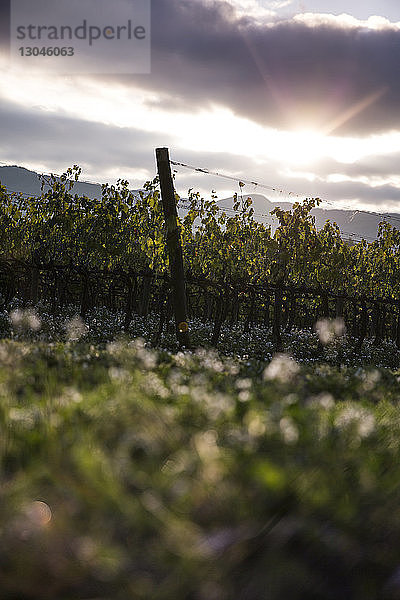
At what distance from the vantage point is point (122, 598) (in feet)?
5.50

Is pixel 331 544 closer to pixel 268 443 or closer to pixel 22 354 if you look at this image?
→ pixel 268 443

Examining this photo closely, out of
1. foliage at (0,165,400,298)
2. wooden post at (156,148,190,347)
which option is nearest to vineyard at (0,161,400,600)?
wooden post at (156,148,190,347)

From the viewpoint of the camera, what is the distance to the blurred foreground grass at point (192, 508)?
1737 mm

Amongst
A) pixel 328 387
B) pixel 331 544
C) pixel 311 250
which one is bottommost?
pixel 328 387

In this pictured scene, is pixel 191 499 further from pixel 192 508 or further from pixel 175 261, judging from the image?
pixel 175 261

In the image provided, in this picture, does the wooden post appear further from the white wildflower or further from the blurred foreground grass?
the blurred foreground grass

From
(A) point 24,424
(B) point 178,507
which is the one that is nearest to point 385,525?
(B) point 178,507

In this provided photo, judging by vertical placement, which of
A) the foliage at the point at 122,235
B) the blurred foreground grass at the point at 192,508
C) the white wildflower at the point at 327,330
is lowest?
the white wildflower at the point at 327,330

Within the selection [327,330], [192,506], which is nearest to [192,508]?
[192,506]

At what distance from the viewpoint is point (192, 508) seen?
6.46 ft

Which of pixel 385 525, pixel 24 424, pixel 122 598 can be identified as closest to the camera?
pixel 122 598

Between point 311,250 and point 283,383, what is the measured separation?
21.0 meters

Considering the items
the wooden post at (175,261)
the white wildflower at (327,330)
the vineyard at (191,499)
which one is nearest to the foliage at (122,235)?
the white wildflower at (327,330)

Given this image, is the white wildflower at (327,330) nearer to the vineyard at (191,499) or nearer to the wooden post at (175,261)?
the wooden post at (175,261)
